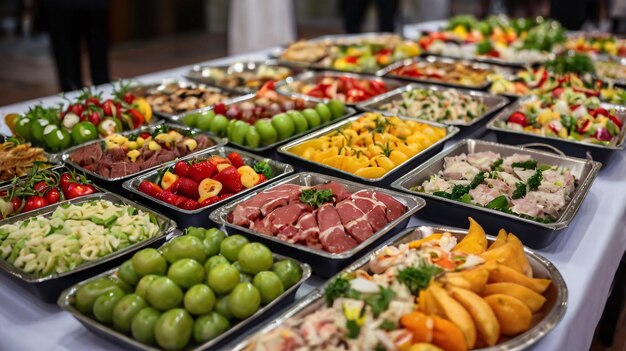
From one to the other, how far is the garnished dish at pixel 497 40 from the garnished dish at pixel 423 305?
2746mm

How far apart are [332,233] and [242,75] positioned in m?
2.13

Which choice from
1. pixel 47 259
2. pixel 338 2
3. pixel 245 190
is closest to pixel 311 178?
pixel 245 190

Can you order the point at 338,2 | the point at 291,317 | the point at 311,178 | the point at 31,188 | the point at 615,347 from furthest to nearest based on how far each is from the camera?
the point at 338,2 → the point at 615,347 → the point at 311,178 → the point at 31,188 → the point at 291,317

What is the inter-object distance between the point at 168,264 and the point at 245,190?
513 mm

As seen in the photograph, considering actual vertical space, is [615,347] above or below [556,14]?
below

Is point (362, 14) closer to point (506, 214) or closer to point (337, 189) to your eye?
point (337, 189)

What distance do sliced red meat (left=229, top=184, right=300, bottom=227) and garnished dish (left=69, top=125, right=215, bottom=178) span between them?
494mm

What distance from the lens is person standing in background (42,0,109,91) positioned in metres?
4.23

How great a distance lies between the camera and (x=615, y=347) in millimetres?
2623

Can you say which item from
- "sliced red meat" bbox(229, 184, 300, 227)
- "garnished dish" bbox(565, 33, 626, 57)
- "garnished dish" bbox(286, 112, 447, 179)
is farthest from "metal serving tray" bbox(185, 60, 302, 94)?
"garnished dish" bbox(565, 33, 626, 57)

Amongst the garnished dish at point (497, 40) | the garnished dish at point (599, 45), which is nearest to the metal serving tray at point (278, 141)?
the garnished dish at point (497, 40)

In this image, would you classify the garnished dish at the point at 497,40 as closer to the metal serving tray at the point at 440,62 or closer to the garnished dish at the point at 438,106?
the metal serving tray at the point at 440,62

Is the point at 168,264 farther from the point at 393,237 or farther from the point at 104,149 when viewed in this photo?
the point at 104,149

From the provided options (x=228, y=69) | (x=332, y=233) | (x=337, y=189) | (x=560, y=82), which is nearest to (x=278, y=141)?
(x=337, y=189)
